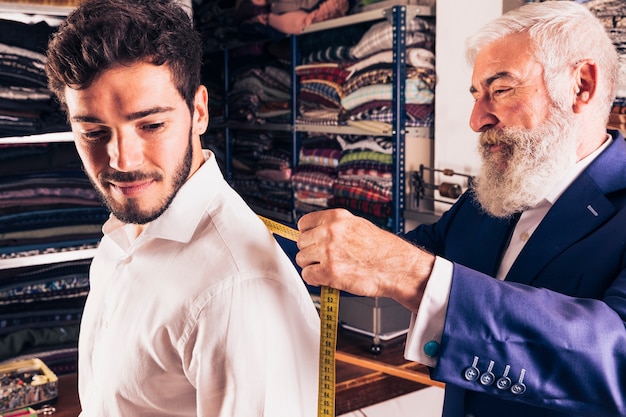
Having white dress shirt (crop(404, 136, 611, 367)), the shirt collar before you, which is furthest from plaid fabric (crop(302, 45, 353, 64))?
white dress shirt (crop(404, 136, 611, 367))

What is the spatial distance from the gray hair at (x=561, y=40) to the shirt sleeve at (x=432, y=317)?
2.16ft

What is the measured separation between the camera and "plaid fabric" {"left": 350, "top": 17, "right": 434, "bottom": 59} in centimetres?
283

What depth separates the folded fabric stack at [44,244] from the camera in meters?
2.42

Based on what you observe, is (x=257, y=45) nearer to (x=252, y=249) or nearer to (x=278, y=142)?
(x=278, y=142)

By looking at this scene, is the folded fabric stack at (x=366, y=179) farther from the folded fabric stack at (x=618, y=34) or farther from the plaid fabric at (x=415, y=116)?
the folded fabric stack at (x=618, y=34)

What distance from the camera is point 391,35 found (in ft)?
9.26

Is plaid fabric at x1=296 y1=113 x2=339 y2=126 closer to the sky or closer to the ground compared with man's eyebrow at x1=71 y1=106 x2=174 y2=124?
closer to the sky

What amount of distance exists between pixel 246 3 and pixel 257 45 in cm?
26

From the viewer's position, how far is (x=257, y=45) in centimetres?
403

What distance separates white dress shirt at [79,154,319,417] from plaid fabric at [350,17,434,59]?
1864 millimetres

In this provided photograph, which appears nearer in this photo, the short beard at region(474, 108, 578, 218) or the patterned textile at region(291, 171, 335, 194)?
the short beard at region(474, 108, 578, 218)

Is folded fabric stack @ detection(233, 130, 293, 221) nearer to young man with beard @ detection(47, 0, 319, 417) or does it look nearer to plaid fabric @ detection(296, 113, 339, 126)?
plaid fabric @ detection(296, 113, 339, 126)

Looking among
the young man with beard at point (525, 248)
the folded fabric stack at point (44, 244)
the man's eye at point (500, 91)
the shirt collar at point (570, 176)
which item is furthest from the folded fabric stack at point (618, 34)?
the folded fabric stack at point (44, 244)

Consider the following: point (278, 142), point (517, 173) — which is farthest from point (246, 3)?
point (517, 173)
